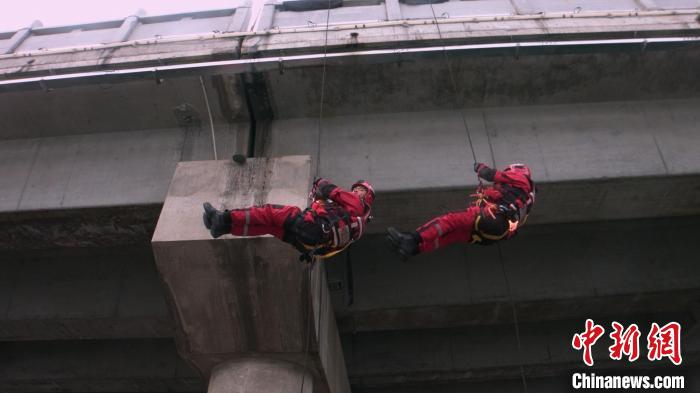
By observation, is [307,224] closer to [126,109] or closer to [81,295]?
[126,109]

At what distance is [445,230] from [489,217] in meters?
0.46

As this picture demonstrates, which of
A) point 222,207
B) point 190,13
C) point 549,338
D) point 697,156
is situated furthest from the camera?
point 549,338

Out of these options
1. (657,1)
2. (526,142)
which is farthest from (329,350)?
(657,1)

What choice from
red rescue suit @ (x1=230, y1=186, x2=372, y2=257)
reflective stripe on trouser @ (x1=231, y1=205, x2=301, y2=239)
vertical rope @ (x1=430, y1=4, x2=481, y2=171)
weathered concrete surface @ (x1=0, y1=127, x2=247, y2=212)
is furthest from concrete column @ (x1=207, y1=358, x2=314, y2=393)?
vertical rope @ (x1=430, y1=4, x2=481, y2=171)

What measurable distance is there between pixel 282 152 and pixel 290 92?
809 mm

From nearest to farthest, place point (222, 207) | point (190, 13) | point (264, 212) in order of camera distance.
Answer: point (264, 212), point (222, 207), point (190, 13)

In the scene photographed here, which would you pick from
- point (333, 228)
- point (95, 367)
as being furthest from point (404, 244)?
point (95, 367)

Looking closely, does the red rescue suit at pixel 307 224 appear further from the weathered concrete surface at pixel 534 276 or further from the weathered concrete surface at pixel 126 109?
the weathered concrete surface at pixel 534 276

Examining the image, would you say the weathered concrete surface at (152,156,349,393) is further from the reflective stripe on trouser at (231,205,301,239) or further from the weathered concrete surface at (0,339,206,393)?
the weathered concrete surface at (0,339,206,393)

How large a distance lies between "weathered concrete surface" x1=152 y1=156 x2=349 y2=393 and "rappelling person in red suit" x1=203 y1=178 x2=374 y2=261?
14.3 inches

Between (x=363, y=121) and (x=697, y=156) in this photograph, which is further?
(x=363, y=121)

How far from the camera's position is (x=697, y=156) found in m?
5.62

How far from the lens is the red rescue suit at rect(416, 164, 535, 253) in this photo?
4.41 metres

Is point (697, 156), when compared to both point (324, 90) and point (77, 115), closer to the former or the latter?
point (324, 90)
